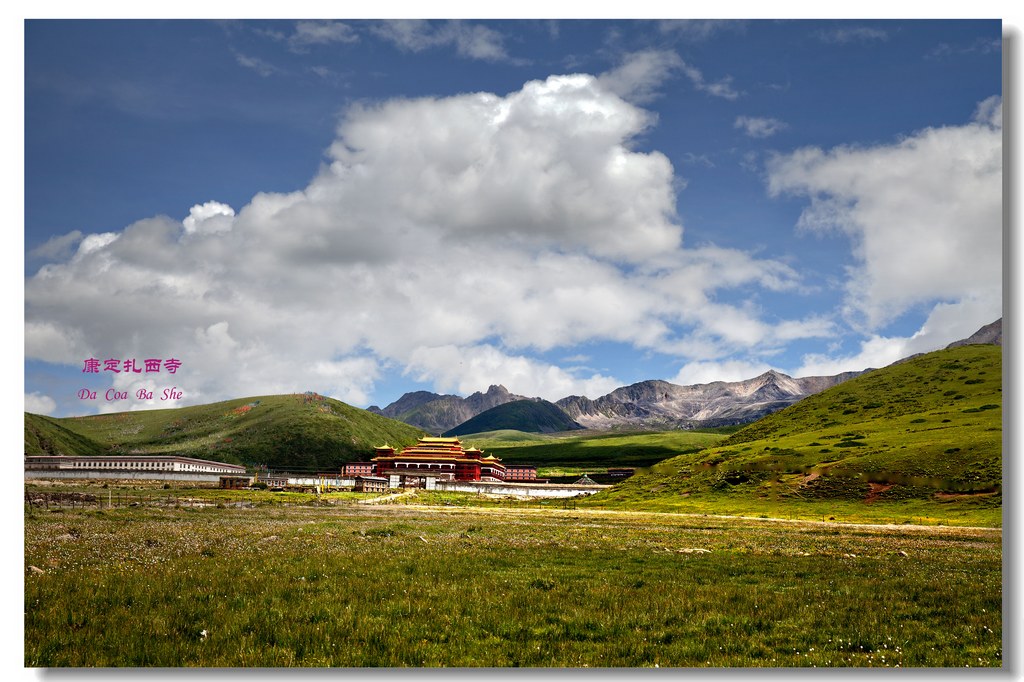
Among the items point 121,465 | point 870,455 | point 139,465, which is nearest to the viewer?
point 870,455

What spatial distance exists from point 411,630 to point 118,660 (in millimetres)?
5483

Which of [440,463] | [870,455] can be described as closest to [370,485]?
[440,463]

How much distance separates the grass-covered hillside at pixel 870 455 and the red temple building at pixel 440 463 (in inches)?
3079

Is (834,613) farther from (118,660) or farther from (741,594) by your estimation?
(118,660)

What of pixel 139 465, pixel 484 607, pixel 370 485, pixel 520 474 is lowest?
pixel 520 474

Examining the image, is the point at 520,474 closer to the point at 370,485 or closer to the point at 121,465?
the point at 370,485

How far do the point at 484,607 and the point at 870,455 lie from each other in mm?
62610

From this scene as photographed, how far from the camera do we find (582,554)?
22750 mm

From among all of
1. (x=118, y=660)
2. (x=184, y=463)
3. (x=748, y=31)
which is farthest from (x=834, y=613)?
(x=184, y=463)

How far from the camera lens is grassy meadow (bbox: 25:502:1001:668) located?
12.1m

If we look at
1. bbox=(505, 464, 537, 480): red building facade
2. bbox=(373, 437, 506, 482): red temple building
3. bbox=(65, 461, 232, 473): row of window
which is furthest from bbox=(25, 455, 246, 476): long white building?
bbox=(505, 464, 537, 480): red building facade

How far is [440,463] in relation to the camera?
6511 inches

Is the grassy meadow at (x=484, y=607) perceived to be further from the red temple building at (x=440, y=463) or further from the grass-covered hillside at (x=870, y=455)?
the red temple building at (x=440, y=463)

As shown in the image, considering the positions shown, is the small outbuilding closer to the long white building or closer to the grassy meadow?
the long white building
